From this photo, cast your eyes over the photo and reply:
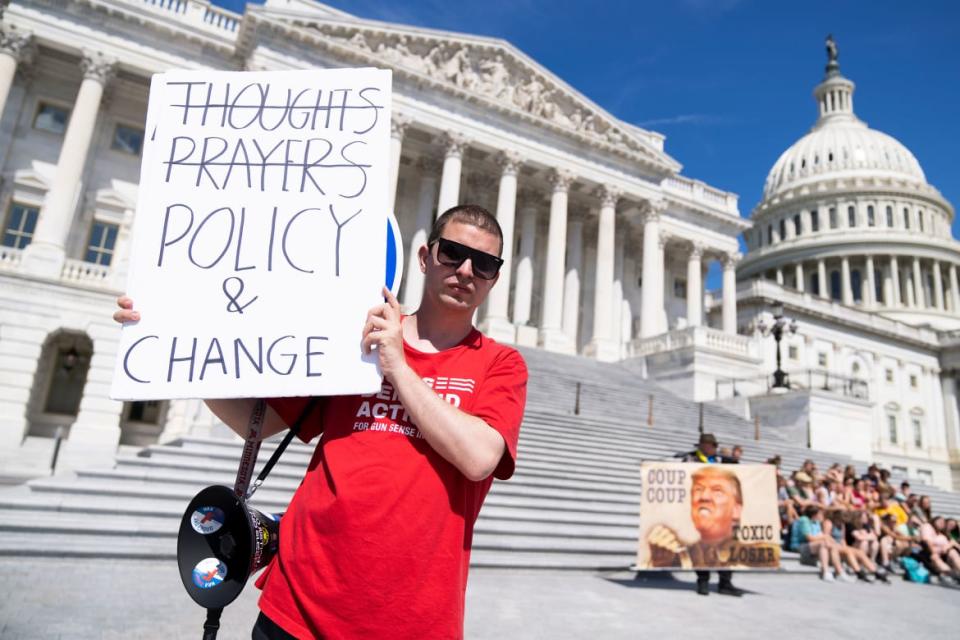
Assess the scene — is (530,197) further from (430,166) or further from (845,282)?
(845,282)

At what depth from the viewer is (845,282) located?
72125mm

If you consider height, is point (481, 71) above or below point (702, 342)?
above

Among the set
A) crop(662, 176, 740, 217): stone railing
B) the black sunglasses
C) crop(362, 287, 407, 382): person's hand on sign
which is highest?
crop(662, 176, 740, 217): stone railing

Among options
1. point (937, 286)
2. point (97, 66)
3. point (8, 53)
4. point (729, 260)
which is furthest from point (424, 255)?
point (937, 286)

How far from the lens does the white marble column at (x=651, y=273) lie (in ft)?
108

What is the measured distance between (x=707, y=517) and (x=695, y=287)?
99.1 ft

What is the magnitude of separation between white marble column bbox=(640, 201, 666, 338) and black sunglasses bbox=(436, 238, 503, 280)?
30.8m

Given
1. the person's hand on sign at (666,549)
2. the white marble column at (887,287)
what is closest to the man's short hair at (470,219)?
the person's hand on sign at (666,549)

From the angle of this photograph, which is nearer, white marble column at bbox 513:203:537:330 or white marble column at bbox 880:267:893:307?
white marble column at bbox 513:203:537:330

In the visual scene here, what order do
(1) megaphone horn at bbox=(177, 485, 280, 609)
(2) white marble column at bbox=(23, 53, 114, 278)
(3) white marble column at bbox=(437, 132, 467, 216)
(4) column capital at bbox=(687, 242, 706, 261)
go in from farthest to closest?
(4) column capital at bbox=(687, 242, 706, 261)
(3) white marble column at bbox=(437, 132, 467, 216)
(2) white marble column at bbox=(23, 53, 114, 278)
(1) megaphone horn at bbox=(177, 485, 280, 609)

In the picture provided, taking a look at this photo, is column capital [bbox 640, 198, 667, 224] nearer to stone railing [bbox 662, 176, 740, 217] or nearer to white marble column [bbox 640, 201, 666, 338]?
white marble column [bbox 640, 201, 666, 338]

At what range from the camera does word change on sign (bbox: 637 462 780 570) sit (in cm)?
874

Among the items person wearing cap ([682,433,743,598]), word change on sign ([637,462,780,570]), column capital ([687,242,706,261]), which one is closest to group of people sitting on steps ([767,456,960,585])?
word change on sign ([637,462,780,570])

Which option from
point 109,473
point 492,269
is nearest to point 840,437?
point 109,473
